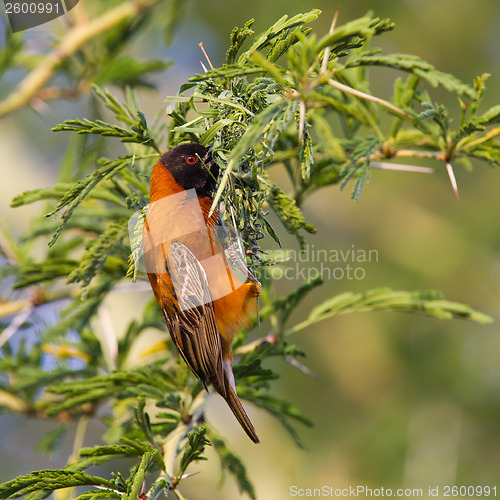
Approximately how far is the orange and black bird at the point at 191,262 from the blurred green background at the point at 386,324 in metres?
3.21

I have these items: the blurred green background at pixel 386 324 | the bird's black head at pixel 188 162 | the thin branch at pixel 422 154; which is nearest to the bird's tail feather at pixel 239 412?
the bird's black head at pixel 188 162

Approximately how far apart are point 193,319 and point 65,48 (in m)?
2.34

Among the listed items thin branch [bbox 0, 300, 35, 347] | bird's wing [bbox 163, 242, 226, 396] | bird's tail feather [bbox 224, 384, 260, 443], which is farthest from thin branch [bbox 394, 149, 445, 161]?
thin branch [bbox 0, 300, 35, 347]

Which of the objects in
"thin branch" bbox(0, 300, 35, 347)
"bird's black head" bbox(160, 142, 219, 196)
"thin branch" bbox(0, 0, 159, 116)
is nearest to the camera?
"bird's black head" bbox(160, 142, 219, 196)

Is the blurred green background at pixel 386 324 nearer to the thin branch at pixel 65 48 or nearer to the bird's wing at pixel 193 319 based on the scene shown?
the thin branch at pixel 65 48

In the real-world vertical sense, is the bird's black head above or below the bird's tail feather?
above

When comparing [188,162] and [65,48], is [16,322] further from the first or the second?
[65,48]

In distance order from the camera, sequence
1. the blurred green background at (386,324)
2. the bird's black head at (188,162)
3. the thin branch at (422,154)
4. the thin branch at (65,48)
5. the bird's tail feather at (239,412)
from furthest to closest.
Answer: the blurred green background at (386,324) → the thin branch at (65,48) → the bird's tail feather at (239,412) → the thin branch at (422,154) → the bird's black head at (188,162)

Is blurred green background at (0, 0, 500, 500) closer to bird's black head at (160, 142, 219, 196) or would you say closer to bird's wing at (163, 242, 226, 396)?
bird's black head at (160, 142, 219, 196)

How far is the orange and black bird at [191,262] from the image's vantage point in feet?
7.52

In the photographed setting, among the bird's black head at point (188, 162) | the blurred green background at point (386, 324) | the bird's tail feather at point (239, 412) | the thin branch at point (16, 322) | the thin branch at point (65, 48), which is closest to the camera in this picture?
the bird's black head at point (188, 162)

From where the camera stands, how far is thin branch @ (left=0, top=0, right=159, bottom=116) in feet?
12.3

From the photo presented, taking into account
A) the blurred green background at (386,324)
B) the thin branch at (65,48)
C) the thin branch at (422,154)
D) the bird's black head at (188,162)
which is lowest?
the blurred green background at (386,324)

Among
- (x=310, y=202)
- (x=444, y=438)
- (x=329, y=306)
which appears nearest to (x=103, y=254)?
(x=329, y=306)
